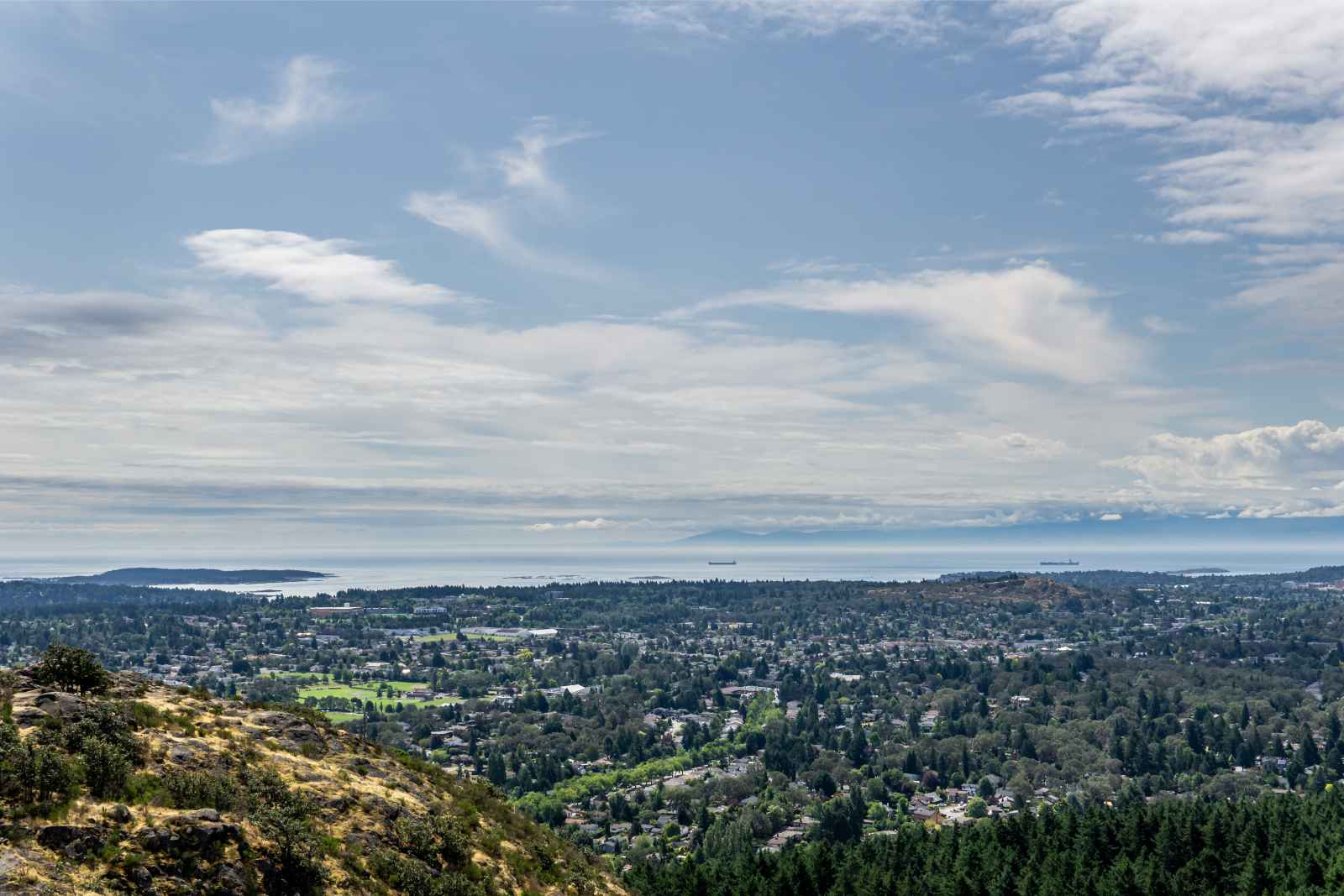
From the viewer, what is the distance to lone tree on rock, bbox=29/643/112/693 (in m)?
30.0

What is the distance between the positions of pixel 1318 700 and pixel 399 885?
198 meters

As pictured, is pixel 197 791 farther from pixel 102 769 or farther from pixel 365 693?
pixel 365 693

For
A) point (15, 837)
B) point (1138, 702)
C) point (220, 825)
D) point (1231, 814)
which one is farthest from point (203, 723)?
point (1138, 702)

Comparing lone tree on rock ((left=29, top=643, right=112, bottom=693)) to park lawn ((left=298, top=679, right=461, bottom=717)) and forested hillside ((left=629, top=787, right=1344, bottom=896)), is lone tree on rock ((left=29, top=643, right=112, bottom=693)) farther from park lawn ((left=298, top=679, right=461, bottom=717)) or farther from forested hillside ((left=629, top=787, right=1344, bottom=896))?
park lawn ((left=298, top=679, right=461, bottom=717))

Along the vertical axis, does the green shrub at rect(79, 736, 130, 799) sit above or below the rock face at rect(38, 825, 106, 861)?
above

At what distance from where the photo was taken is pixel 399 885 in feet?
88.2

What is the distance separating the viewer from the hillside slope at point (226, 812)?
21453 mm

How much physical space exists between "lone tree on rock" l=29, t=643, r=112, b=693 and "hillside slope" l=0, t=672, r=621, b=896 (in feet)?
2.16

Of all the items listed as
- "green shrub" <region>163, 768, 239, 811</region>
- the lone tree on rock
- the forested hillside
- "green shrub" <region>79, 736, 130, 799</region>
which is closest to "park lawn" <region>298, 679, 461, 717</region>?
the forested hillside

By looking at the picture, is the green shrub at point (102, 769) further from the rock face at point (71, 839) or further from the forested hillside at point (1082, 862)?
the forested hillside at point (1082, 862)

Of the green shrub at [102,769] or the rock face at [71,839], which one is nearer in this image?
the rock face at [71,839]

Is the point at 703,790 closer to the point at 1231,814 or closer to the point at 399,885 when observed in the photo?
the point at 1231,814

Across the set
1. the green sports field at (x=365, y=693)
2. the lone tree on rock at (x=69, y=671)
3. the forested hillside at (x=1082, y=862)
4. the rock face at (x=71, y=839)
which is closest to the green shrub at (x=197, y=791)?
the rock face at (x=71, y=839)

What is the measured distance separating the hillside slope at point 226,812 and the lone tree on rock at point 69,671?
0.66m
